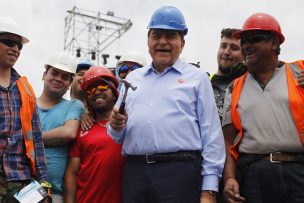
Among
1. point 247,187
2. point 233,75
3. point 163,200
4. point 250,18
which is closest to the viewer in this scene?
point 163,200

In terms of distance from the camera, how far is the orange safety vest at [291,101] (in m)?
3.33

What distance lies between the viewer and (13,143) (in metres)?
3.61

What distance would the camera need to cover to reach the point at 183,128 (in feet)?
10.7

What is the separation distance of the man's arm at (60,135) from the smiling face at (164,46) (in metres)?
1.14

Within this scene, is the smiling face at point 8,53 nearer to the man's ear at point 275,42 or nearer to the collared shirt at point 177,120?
the collared shirt at point 177,120

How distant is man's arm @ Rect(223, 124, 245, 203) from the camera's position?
11.1 ft

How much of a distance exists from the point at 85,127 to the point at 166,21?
4.37 ft

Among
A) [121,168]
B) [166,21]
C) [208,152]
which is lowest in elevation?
[121,168]

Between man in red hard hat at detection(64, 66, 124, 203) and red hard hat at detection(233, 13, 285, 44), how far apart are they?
1388 mm

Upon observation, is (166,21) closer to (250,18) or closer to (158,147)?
(250,18)

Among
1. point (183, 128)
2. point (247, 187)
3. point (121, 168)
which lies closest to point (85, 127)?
point (121, 168)

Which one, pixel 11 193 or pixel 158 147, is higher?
pixel 158 147

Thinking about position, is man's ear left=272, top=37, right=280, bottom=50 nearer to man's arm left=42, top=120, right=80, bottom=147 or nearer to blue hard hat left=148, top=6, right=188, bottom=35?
blue hard hat left=148, top=6, right=188, bottom=35

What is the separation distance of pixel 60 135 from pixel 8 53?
0.92m
